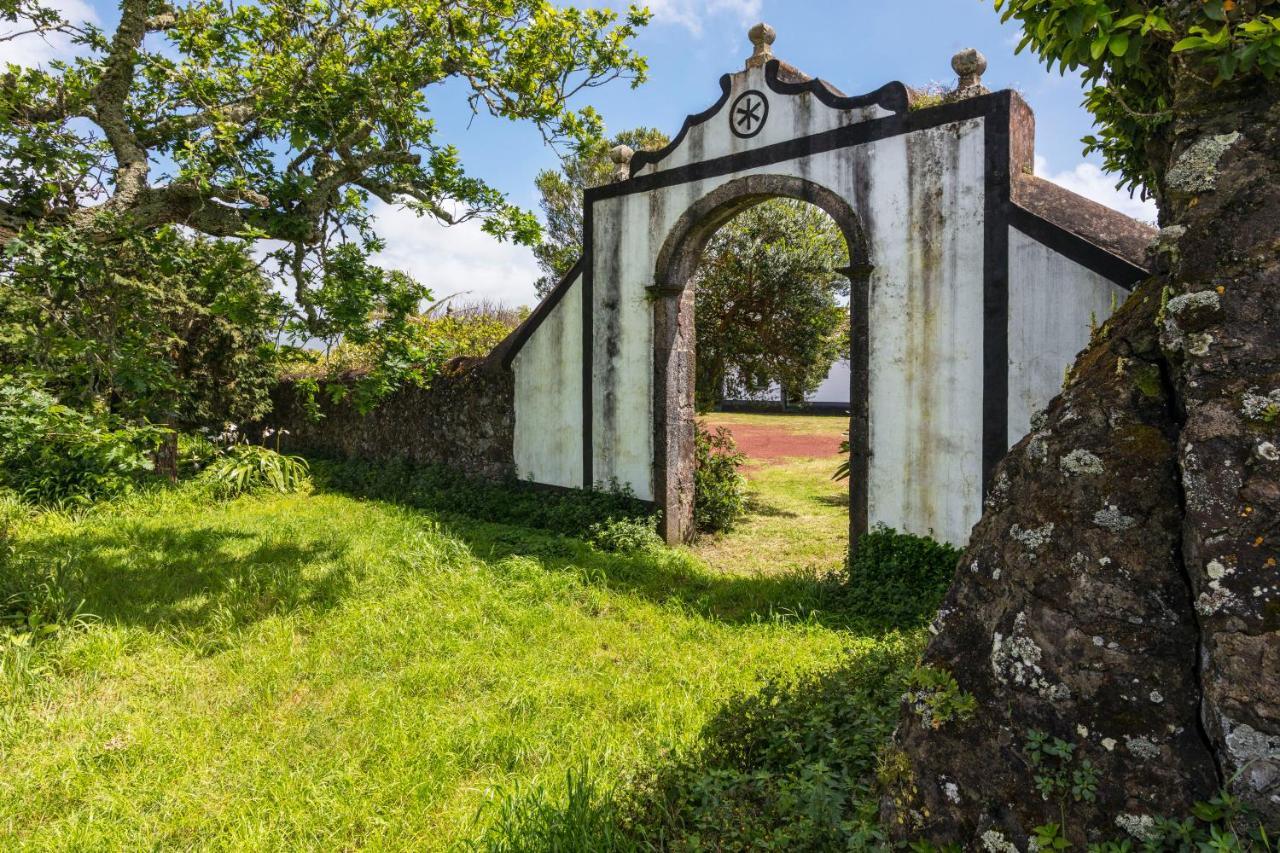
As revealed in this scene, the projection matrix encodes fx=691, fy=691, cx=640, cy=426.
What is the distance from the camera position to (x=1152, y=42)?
2424 millimetres

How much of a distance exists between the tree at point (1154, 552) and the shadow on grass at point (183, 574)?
203 inches

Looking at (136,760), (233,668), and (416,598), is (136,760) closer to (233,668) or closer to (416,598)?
(233,668)

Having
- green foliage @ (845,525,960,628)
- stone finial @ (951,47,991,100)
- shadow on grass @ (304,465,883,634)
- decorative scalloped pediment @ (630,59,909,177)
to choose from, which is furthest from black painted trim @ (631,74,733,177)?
green foliage @ (845,525,960,628)

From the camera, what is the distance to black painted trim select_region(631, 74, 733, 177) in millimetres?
7609

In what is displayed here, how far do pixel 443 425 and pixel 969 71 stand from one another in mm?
8388

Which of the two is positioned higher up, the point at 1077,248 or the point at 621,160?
the point at 621,160

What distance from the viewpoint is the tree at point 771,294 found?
10.6 metres

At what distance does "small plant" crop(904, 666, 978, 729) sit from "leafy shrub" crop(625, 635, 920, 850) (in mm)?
322

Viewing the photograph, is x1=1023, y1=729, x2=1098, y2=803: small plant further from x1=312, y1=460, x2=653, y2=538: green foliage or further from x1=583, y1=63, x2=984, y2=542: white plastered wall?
x1=312, y1=460, x2=653, y2=538: green foliage

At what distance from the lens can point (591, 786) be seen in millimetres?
2859

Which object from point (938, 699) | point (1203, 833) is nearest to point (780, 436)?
point (938, 699)

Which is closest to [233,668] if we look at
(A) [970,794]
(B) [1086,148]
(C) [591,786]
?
(C) [591,786]

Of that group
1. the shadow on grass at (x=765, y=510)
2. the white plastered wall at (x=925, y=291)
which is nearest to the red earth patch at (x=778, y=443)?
the shadow on grass at (x=765, y=510)

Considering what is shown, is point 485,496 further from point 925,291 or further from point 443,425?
point 925,291
